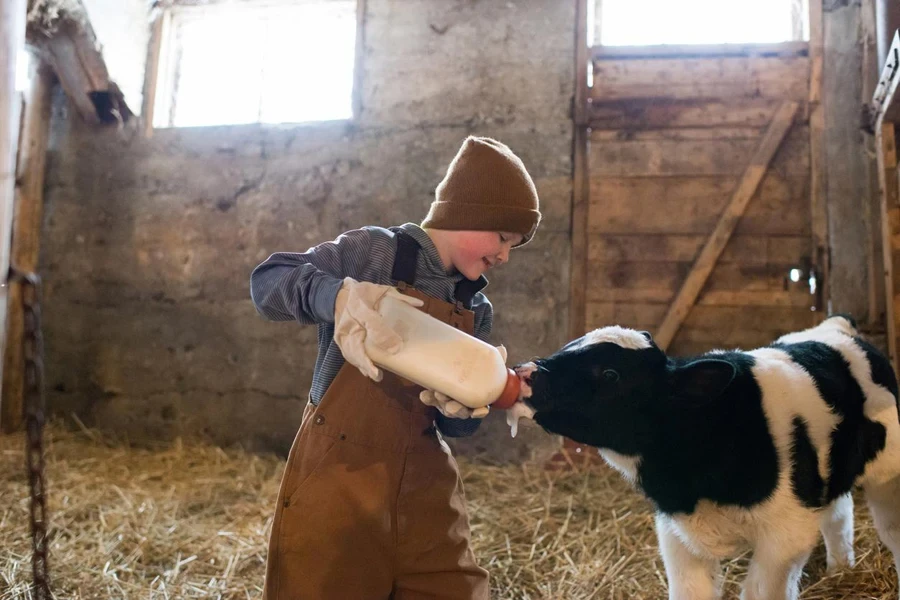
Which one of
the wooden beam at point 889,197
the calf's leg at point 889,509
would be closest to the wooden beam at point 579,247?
the wooden beam at point 889,197

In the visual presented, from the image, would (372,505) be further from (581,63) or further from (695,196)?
(581,63)

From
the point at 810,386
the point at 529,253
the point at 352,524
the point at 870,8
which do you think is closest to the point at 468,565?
the point at 352,524

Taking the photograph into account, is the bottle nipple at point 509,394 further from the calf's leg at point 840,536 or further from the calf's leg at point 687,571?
the calf's leg at point 840,536

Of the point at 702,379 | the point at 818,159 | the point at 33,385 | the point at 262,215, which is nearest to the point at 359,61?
the point at 262,215

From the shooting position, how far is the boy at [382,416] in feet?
5.91

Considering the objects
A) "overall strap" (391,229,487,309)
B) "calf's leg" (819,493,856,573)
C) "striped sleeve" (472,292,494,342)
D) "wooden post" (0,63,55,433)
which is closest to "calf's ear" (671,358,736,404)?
"striped sleeve" (472,292,494,342)

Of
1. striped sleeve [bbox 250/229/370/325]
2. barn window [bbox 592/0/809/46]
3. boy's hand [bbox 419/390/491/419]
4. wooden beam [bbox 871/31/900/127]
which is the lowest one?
boy's hand [bbox 419/390/491/419]

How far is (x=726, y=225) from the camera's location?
14.9 ft

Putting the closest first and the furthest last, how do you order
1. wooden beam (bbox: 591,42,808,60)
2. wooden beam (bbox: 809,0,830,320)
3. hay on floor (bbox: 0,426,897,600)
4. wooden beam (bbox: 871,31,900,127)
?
1. hay on floor (bbox: 0,426,897,600)
2. wooden beam (bbox: 871,31,900,127)
3. wooden beam (bbox: 809,0,830,320)
4. wooden beam (bbox: 591,42,808,60)

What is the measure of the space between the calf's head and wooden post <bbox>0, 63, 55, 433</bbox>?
15.8 ft

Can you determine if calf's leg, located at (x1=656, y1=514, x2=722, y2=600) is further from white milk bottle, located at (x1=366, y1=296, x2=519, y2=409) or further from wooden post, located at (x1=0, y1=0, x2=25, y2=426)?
wooden post, located at (x1=0, y1=0, x2=25, y2=426)

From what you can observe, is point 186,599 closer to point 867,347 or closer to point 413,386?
point 413,386

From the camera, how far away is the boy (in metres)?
1.80

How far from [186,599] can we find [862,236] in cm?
440
